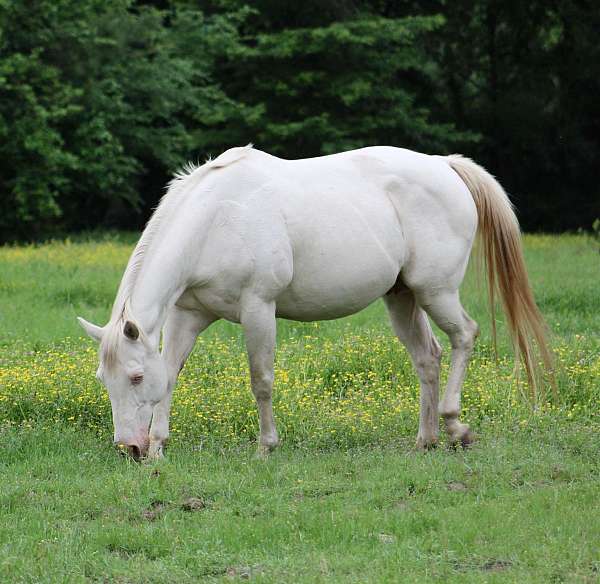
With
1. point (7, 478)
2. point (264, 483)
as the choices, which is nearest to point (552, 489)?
point (264, 483)

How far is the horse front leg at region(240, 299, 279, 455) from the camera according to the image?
6.64 meters

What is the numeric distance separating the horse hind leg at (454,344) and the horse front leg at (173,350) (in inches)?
62.0

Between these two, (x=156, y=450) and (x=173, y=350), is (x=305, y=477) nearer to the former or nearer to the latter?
(x=156, y=450)

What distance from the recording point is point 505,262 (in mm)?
7516

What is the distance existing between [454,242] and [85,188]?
1865 cm

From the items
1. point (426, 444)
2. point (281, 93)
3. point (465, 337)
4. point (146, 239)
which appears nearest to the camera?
point (146, 239)

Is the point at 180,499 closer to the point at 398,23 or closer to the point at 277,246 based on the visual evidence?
the point at 277,246

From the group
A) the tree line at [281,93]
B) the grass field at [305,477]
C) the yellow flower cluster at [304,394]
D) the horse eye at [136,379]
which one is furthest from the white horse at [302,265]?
the tree line at [281,93]

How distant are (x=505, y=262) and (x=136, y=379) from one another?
9.59 ft

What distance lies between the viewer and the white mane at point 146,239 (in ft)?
20.1

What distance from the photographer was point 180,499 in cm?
559

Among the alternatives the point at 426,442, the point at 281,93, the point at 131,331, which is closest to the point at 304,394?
the point at 426,442

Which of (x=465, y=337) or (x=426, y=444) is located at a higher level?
(x=465, y=337)

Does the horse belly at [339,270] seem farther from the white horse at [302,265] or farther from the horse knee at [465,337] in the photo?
the horse knee at [465,337]
